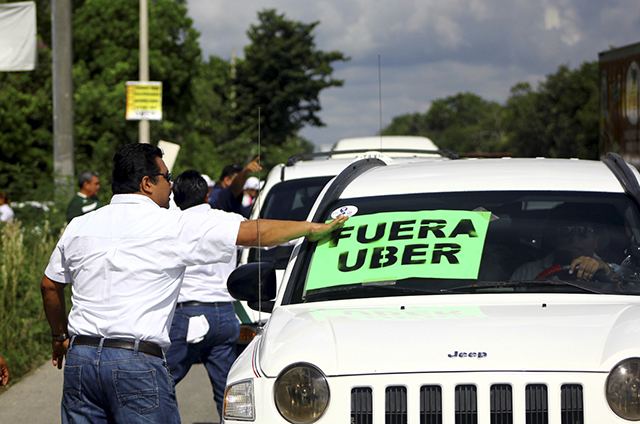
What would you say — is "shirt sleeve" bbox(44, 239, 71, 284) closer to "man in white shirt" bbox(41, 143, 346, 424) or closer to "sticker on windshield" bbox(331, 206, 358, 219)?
"man in white shirt" bbox(41, 143, 346, 424)

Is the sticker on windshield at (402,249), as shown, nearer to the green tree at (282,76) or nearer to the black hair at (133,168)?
the black hair at (133,168)

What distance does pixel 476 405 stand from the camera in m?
2.89

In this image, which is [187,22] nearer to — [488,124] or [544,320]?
[544,320]

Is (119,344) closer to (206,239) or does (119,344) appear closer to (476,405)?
(206,239)

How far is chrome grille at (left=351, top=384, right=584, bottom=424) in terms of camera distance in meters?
2.88

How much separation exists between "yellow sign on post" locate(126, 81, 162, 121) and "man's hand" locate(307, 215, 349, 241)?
11.0m

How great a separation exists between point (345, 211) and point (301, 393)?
1.29 meters

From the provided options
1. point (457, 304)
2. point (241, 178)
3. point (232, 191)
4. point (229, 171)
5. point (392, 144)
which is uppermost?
point (392, 144)

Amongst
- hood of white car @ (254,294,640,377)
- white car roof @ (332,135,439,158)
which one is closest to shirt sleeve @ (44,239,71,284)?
hood of white car @ (254,294,640,377)

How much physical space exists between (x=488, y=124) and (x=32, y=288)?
113534mm

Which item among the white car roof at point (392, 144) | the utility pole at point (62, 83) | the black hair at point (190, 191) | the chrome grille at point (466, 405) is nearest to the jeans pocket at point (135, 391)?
the chrome grille at point (466, 405)

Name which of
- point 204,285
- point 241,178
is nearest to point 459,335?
point 204,285

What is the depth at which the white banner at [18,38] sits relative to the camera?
8.36m

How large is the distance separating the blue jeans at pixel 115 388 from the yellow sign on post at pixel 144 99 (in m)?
11.4
